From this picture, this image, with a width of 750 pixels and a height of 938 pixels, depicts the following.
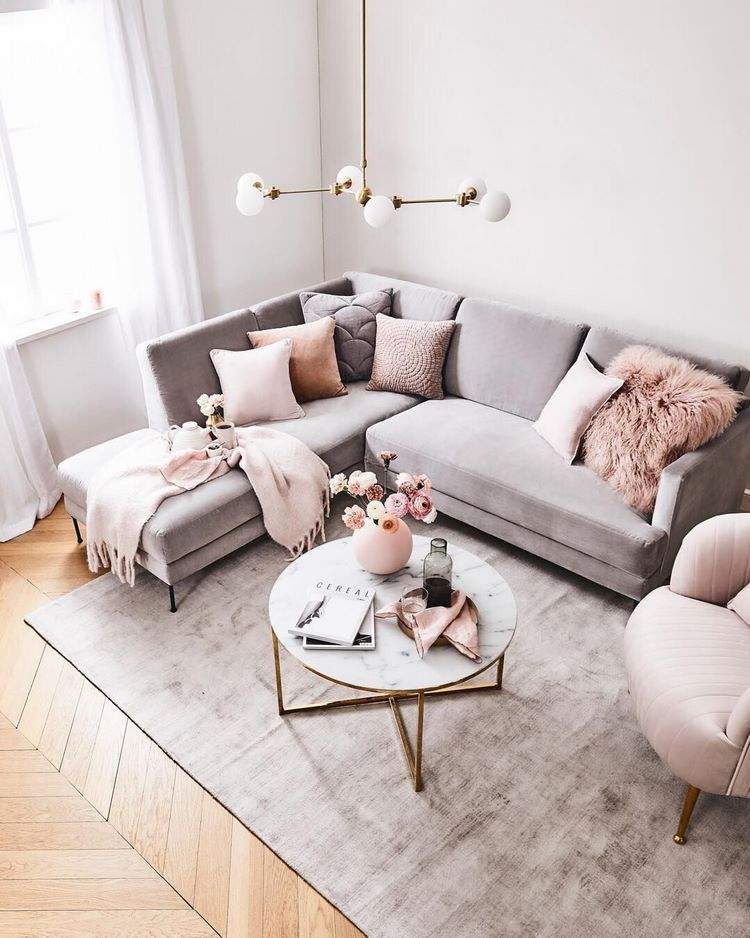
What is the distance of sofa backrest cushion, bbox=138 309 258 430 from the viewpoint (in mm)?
3756

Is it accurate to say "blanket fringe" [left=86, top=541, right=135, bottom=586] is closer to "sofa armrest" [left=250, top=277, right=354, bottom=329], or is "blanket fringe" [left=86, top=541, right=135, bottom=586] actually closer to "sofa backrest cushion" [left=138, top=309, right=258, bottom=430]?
"sofa backrest cushion" [left=138, top=309, right=258, bottom=430]

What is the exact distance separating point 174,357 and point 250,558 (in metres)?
0.99

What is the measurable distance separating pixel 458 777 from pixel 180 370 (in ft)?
7.23

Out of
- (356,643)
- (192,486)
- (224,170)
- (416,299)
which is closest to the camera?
(356,643)

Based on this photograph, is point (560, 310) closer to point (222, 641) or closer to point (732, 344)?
point (732, 344)

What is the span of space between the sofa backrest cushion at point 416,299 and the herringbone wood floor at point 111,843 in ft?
7.81

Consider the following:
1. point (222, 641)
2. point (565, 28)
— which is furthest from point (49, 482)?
point (565, 28)

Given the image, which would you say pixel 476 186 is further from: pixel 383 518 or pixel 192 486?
pixel 192 486

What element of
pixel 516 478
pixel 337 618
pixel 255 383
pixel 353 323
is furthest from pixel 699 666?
pixel 353 323

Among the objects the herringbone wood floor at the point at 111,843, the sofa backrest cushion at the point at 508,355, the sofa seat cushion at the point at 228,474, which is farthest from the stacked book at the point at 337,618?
the sofa backrest cushion at the point at 508,355

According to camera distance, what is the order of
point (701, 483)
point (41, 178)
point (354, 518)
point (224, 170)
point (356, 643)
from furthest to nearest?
1. point (224, 170)
2. point (41, 178)
3. point (701, 483)
4. point (354, 518)
5. point (356, 643)

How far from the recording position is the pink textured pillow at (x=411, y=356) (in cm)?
405

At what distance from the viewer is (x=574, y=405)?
351cm

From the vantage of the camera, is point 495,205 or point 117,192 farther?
point 117,192
